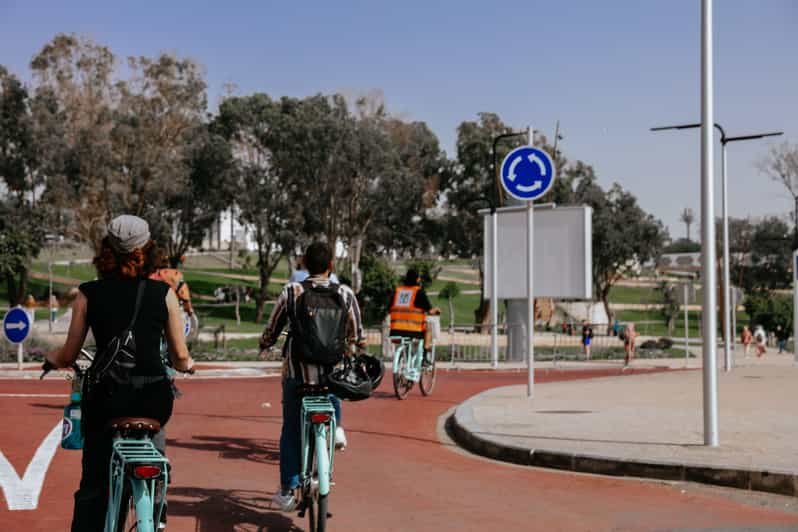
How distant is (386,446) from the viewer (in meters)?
10.5

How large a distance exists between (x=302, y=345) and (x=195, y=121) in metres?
55.3

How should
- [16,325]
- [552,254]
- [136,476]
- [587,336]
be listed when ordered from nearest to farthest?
[136,476], [16,325], [552,254], [587,336]

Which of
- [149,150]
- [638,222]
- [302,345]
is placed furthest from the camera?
[638,222]

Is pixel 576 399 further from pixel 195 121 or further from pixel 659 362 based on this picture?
pixel 195 121

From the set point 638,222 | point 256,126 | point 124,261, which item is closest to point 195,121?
point 256,126

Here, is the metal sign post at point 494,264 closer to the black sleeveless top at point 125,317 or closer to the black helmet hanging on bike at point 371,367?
the black helmet hanging on bike at point 371,367

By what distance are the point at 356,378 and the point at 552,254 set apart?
1503cm

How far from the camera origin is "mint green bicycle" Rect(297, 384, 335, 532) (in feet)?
19.3

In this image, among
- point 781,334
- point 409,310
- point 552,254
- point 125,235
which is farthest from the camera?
point 781,334

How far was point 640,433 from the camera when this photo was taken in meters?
10.6

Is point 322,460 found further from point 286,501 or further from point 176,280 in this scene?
point 176,280

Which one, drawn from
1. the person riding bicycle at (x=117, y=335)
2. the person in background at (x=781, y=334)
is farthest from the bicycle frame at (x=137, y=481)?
the person in background at (x=781, y=334)

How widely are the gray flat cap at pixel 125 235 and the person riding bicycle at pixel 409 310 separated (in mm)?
9904

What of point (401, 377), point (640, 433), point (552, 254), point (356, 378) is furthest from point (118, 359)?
point (552, 254)
